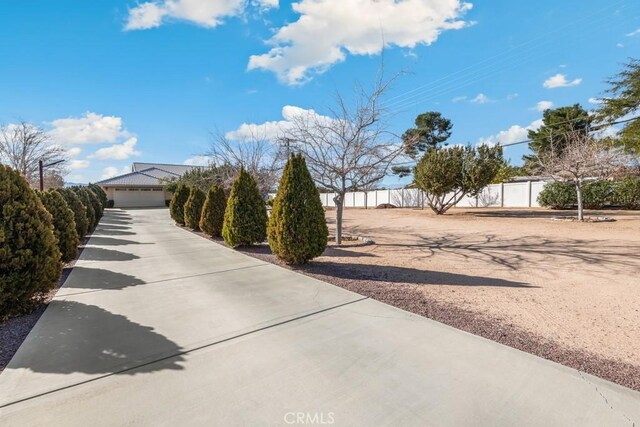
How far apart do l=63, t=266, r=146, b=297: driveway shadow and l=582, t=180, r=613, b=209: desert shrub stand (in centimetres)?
2398

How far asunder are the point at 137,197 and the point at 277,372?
41.1 meters

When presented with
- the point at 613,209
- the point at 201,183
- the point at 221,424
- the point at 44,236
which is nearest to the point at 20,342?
the point at 44,236

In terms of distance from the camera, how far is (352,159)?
31.0 ft

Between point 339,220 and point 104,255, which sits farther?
point 339,220

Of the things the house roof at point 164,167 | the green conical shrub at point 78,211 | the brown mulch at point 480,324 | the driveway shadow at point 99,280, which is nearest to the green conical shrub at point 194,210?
the green conical shrub at point 78,211

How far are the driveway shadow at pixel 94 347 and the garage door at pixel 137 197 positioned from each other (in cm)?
3813

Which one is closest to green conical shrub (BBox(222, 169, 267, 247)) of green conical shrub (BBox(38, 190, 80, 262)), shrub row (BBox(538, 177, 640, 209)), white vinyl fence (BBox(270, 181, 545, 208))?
green conical shrub (BBox(38, 190, 80, 262))

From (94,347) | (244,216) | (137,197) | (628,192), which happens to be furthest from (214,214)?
(137,197)

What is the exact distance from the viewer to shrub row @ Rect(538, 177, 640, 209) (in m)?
17.7

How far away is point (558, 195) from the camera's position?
64.5ft

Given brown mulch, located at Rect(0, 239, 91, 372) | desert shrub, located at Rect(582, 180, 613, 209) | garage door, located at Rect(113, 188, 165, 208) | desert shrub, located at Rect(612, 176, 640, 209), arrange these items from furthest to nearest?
1. garage door, located at Rect(113, 188, 165, 208)
2. desert shrub, located at Rect(582, 180, 613, 209)
3. desert shrub, located at Rect(612, 176, 640, 209)
4. brown mulch, located at Rect(0, 239, 91, 372)

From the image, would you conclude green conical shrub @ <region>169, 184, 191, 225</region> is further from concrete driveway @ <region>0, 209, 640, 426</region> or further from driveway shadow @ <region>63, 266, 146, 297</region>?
concrete driveway @ <region>0, 209, 640, 426</region>

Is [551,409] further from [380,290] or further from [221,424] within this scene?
[380,290]

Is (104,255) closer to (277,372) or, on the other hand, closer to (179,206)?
(277,372)
